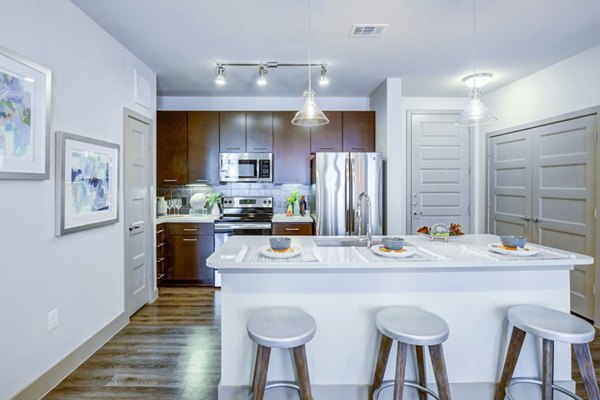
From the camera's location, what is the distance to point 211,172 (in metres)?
4.57

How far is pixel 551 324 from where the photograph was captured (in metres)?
1.67

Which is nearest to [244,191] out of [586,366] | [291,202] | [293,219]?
[291,202]

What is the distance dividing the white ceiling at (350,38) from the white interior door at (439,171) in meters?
0.88

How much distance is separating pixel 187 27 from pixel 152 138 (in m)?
1.49

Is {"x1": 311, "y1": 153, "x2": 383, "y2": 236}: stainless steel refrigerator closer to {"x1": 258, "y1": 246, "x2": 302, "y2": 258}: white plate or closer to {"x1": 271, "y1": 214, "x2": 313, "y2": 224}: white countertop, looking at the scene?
{"x1": 271, "y1": 214, "x2": 313, "y2": 224}: white countertop

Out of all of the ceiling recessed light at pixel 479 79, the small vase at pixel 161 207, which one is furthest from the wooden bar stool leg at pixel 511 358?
the small vase at pixel 161 207

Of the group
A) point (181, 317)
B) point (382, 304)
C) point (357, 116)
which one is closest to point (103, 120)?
point (181, 317)

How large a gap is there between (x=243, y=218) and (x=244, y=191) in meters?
0.46

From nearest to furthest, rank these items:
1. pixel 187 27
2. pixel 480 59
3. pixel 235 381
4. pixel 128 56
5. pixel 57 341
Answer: pixel 235 381
pixel 57 341
pixel 187 27
pixel 128 56
pixel 480 59

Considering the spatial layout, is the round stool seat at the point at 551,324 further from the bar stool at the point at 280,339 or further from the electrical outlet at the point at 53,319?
the electrical outlet at the point at 53,319

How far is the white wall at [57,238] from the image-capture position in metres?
1.91

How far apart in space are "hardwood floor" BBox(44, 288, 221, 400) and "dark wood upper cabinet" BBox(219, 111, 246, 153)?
2.08 m

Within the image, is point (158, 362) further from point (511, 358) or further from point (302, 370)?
point (511, 358)

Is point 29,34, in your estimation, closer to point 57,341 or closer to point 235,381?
point 57,341
